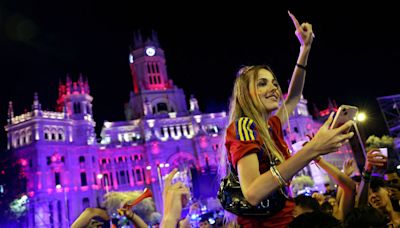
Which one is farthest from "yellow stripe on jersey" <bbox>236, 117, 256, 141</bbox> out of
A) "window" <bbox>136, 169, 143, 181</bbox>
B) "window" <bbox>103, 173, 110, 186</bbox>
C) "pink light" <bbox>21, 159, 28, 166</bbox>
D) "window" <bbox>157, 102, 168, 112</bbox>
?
"window" <bbox>157, 102, 168, 112</bbox>

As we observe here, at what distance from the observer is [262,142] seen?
108 inches

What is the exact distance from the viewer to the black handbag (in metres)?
2.60

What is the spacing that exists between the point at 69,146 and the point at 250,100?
54.7m

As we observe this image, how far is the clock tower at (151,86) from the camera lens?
64812mm

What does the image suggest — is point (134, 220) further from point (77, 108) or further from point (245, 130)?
point (77, 108)

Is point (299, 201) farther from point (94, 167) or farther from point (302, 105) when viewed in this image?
point (302, 105)

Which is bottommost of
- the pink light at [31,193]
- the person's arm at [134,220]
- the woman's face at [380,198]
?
the woman's face at [380,198]

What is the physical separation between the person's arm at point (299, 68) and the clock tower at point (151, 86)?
58815mm

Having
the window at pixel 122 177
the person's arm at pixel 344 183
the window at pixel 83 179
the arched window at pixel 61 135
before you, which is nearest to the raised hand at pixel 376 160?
the person's arm at pixel 344 183

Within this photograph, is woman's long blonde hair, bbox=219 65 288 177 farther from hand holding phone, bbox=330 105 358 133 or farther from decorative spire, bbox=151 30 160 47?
decorative spire, bbox=151 30 160 47

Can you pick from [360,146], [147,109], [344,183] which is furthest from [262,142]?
[147,109]

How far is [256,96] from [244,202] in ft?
2.96

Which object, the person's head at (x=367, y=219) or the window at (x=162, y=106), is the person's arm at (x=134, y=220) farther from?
the window at (x=162, y=106)

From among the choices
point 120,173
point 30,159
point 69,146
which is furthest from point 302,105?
point 30,159
